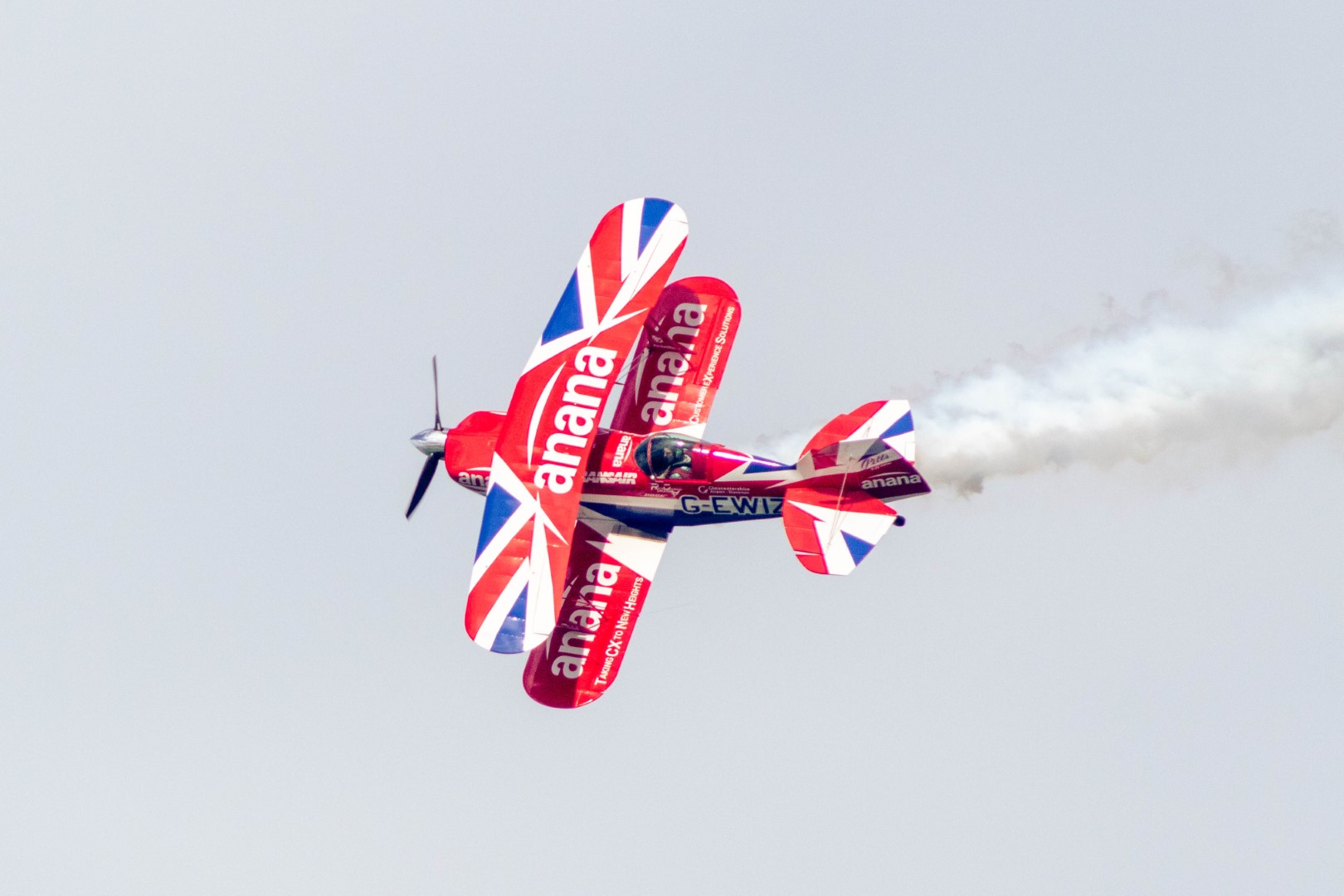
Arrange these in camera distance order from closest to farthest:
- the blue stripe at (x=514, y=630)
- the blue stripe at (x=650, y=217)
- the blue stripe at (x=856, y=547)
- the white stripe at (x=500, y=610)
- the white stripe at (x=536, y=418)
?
the blue stripe at (x=856, y=547) → the blue stripe at (x=514, y=630) → the white stripe at (x=500, y=610) → the white stripe at (x=536, y=418) → the blue stripe at (x=650, y=217)

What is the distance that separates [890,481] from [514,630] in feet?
19.1

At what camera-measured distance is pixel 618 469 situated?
106 feet

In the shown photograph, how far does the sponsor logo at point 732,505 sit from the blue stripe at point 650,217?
13.3 ft

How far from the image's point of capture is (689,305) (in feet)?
113

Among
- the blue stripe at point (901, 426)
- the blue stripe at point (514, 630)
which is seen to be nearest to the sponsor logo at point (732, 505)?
the blue stripe at point (901, 426)

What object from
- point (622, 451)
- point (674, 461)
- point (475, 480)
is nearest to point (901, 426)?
point (674, 461)

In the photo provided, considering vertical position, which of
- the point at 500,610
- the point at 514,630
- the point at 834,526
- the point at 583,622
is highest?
the point at 834,526

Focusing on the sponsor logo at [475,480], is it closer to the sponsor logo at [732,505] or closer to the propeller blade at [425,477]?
the propeller blade at [425,477]

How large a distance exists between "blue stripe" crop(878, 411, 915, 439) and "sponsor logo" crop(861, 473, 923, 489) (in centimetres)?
60

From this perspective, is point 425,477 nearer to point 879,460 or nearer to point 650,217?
point 650,217

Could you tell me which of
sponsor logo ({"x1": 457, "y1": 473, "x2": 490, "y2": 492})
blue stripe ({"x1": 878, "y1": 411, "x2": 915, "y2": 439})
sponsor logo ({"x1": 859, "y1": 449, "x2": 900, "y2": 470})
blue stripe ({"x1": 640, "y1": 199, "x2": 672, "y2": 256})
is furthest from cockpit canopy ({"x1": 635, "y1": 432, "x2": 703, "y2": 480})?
blue stripe ({"x1": 878, "y1": 411, "x2": 915, "y2": 439})

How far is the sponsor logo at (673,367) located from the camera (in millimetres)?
33688

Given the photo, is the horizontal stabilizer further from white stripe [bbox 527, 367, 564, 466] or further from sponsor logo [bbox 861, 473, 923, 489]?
white stripe [bbox 527, 367, 564, 466]

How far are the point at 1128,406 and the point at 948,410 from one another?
262 cm
